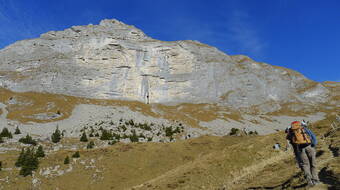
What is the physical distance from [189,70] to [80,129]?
8152 cm

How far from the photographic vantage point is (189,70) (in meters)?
132

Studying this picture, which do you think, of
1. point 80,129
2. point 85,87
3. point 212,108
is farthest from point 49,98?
point 212,108

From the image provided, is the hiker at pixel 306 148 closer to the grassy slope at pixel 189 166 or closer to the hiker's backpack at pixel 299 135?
the hiker's backpack at pixel 299 135

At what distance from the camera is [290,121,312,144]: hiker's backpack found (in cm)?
866

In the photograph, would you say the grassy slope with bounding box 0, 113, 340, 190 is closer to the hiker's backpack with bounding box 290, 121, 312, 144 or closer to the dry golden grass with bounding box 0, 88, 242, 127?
the hiker's backpack with bounding box 290, 121, 312, 144

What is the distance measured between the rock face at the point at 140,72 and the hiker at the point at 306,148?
361 feet

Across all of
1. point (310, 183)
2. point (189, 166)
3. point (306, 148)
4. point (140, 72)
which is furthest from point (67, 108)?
point (310, 183)

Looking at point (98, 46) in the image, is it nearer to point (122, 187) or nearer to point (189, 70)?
point (189, 70)

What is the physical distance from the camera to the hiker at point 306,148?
846 cm

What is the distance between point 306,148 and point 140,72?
120m

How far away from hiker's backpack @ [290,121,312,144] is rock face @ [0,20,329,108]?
110 metres

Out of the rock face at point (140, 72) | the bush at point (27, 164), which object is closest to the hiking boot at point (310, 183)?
the bush at point (27, 164)

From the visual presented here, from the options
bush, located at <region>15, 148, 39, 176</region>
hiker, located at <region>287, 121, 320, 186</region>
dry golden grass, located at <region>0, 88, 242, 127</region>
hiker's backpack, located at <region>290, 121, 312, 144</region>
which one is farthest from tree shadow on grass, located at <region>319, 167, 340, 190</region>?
dry golden grass, located at <region>0, 88, 242, 127</region>

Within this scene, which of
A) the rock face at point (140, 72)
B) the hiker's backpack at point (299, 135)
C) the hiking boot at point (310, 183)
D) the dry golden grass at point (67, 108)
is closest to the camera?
the hiking boot at point (310, 183)
